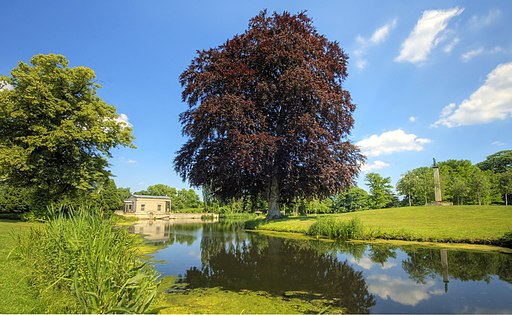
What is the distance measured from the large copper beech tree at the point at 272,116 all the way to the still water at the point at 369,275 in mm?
6468

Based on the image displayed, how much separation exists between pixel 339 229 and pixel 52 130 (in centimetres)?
1602

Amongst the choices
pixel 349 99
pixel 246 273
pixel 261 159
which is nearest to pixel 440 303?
pixel 246 273

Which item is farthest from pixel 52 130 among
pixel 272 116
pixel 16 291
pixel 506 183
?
pixel 506 183

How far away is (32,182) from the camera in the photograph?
646 inches

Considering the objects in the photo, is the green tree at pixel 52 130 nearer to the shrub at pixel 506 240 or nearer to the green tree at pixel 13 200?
the green tree at pixel 13 200

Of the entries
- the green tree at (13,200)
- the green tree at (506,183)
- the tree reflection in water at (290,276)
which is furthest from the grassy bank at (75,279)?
the green tree at (506,183)

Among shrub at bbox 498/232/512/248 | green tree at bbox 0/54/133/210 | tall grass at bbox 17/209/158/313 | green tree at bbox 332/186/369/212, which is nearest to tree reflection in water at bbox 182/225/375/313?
tall grass at bbox 17/209/158/313

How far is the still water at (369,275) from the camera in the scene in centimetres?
458

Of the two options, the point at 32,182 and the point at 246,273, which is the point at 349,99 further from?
the point at 32,182

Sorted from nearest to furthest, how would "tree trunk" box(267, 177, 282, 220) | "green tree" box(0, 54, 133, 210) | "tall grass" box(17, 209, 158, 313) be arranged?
"tall grass" box(17, 209, 158, 313)
"green tree" box(0, 54, 133, 210)
"tree trunk" box(267, 177, 282, 220)

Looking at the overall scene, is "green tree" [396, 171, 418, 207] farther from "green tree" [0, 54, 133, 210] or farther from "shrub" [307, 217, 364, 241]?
"green tree" [0, 54, 133, 210]

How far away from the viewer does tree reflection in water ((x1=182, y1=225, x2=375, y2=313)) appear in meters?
4.95

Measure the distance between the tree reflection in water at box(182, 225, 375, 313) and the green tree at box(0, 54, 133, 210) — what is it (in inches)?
450

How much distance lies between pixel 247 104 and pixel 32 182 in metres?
13.1
